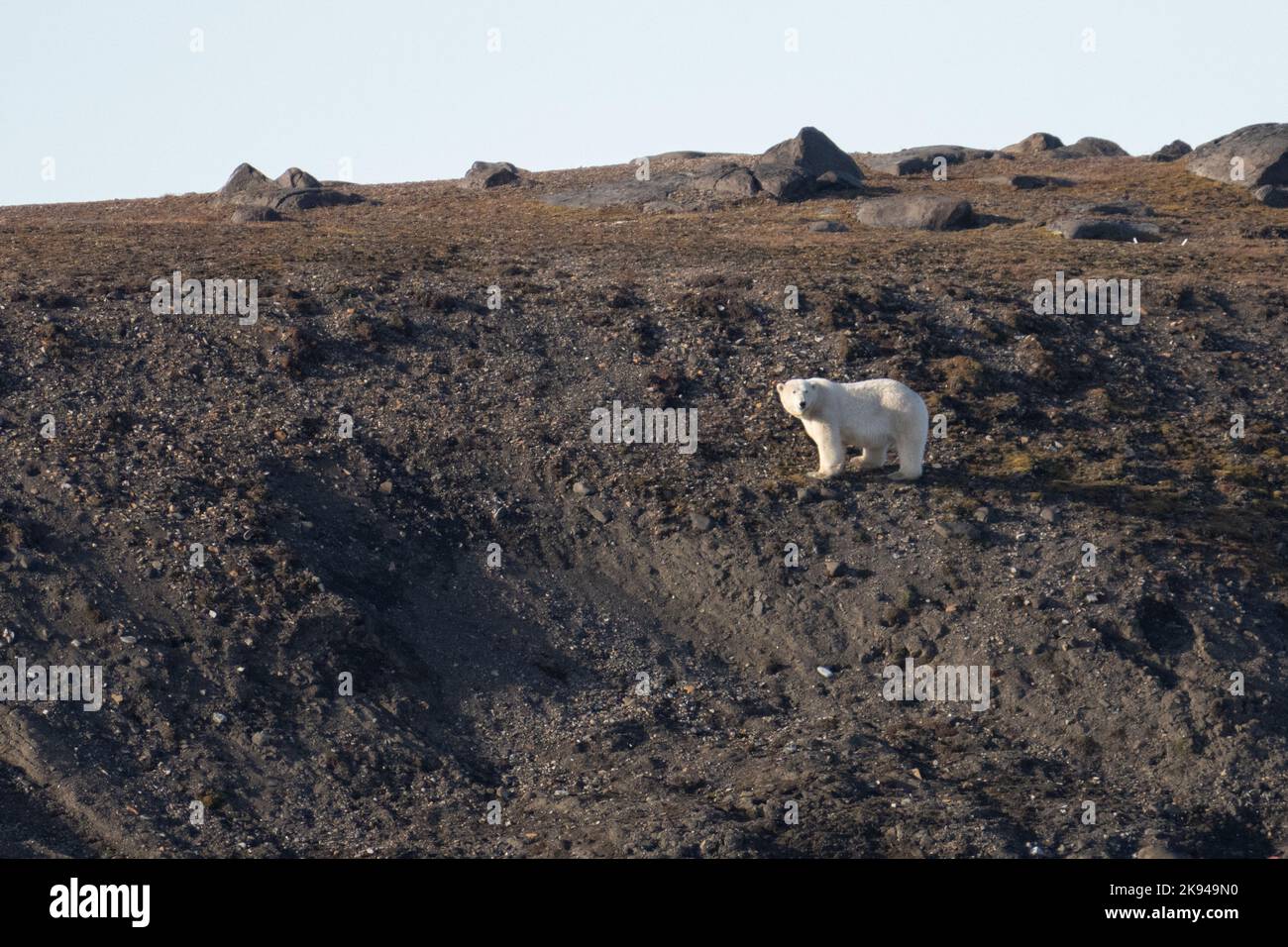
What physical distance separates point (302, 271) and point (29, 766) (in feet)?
57.2

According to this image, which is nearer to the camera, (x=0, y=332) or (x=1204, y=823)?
(x=1204, y=823)

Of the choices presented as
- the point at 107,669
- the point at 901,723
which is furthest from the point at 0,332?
the point at 901,723

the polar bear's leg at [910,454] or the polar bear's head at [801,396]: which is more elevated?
the polar bear's head at [801,396]

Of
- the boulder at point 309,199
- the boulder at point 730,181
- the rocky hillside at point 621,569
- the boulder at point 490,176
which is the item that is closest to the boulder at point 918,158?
the boulder at point 730,181

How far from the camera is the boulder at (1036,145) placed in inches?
2948

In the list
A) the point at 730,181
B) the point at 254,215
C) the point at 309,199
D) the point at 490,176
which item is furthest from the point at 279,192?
the point at 730,181

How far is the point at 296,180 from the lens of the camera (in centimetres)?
5853

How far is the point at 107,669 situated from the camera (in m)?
21.5

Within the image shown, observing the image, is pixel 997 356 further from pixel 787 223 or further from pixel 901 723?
pixel 787 223

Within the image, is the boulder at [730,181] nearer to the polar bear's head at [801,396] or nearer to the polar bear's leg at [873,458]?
the polar bear's leg at [873,458]

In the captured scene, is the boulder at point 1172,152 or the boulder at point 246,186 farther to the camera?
the boulder at point 1172,152

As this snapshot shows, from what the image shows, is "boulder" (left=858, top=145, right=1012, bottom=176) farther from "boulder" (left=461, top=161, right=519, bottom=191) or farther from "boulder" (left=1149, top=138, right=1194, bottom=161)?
"boulder" (left=461, top=161, right=519, bottom=191)

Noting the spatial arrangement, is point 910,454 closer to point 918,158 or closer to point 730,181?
point 730,181

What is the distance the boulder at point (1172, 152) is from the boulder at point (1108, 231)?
2205cm
